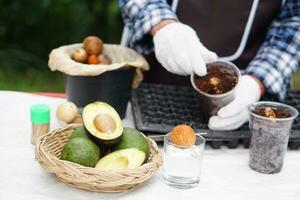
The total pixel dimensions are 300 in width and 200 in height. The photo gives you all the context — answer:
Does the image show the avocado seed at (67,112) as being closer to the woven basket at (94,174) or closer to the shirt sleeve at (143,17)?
the woven basket at (94,174)

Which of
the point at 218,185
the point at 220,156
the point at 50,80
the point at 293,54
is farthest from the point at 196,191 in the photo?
the point at 50,80

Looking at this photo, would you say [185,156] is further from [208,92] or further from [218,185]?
[208,92]

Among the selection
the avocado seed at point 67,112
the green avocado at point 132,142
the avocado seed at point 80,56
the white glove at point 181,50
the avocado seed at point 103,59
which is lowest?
the avocado seed at point 67,112

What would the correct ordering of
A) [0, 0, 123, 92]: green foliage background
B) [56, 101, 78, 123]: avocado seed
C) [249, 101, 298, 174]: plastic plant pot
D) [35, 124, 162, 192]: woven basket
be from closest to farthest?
[35, 124, 162, 192]: woven basket → [249, 101, 298, 174]: plastic plant pot → [56, 101, 78, 123]: avocado seed → [0, 0, 123, 92]: green foliage background

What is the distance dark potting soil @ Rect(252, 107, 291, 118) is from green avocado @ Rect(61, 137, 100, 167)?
392 mm

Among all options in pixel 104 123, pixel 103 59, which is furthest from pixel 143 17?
pixel 104 123

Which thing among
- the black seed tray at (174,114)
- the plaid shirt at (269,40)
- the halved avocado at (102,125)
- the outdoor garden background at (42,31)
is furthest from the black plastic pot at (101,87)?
the outdoor garden background at (42,31)

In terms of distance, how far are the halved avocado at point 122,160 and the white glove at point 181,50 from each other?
0.36 metres

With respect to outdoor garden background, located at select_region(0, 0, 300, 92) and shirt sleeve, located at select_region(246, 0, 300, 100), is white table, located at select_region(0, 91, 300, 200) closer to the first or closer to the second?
shirt sleeve, located at select_region(246, 0, 300, 100)

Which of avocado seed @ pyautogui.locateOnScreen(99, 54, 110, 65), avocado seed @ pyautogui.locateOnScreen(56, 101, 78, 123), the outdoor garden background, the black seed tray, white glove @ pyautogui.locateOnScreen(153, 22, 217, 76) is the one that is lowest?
the outdoor garden background

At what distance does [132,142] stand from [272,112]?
34 cm

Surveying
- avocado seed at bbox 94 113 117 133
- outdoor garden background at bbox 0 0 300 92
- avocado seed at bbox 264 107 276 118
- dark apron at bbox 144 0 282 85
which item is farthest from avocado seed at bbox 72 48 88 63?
outdoor garden background at bbox 0 0 300 92

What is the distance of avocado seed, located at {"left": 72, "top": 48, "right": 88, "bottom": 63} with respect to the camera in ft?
5.48

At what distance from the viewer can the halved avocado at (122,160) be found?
126cm
